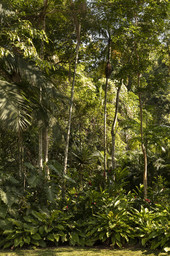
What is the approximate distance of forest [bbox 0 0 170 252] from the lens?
5.20 m

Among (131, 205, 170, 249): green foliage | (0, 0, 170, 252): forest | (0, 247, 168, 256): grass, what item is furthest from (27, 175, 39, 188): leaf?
(131, 205, 170, 249): green foliage

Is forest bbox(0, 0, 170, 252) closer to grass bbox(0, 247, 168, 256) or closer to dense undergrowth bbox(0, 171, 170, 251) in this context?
dense undergrowth bbox(0, 171, 170, 251)

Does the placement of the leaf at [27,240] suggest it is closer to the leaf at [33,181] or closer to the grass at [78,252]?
the grass at [78,252]

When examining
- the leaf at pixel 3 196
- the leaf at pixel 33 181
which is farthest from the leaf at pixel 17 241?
the leaf at pixel 33 181

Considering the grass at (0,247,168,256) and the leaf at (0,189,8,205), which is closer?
the grass at (0,247,168,256)

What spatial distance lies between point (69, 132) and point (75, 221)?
2.01 m

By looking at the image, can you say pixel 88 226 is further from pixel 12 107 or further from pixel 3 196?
pixel 12 107

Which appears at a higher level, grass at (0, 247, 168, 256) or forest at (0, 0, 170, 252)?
forest at (0, 0, 170, 252)

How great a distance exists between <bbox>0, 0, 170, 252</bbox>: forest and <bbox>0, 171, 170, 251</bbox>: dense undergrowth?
0.06 feet

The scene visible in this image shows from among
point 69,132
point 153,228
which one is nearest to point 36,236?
point 153,228

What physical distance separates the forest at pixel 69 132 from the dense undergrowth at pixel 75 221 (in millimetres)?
19

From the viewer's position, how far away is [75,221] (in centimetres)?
559

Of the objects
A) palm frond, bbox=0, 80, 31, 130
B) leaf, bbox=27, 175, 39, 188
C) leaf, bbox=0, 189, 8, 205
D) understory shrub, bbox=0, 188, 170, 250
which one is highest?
palm frond, bbox=0, 80, 31, 130

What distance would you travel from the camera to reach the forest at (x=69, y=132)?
5.20 m
